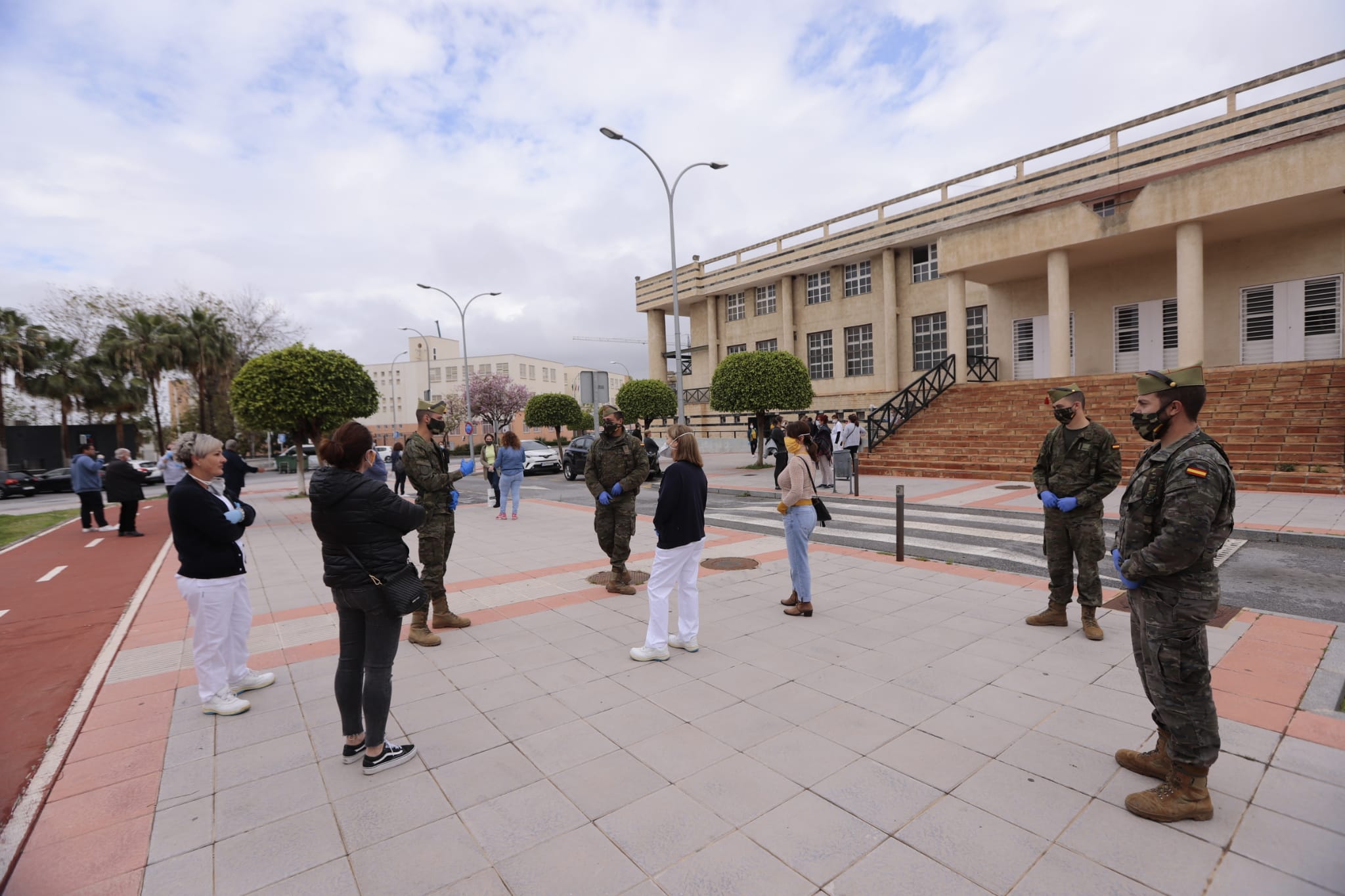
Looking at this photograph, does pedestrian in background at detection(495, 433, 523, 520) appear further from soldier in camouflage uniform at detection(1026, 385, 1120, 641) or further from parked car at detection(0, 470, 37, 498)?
parked car at detection(0, 470, 37, 498)

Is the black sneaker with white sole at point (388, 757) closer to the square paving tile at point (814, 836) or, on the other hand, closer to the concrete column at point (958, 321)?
the square paving tile at point (814, 836)

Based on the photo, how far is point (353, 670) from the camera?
3.26 meters

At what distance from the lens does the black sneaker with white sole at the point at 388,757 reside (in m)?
3.27

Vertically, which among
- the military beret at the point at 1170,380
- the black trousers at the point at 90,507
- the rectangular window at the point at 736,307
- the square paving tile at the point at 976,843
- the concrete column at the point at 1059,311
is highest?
the rectangular window at the point at 736,307

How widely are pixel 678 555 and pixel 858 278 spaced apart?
31.7 m

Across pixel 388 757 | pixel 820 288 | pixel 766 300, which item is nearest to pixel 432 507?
pixel 388 757

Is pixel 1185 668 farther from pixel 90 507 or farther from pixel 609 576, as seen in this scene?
pixel 90 507

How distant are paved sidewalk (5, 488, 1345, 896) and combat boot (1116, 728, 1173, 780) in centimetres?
9

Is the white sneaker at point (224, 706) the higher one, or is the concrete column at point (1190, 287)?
the concrete column at point (1190, 287)

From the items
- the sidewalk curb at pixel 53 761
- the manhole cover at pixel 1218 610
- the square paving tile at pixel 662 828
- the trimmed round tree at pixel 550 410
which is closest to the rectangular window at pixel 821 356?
the trimmed round tree at pixel 550 410

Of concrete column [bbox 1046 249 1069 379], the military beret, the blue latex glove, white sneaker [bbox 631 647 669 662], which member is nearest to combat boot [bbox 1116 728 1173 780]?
A: the blue latex glove

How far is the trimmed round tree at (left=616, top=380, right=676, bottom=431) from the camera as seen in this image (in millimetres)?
33250

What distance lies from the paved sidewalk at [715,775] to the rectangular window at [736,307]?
35555mm

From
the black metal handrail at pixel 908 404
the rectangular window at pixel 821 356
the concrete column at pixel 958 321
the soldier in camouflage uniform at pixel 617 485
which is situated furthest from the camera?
the rectangular window at pixel 821 356
